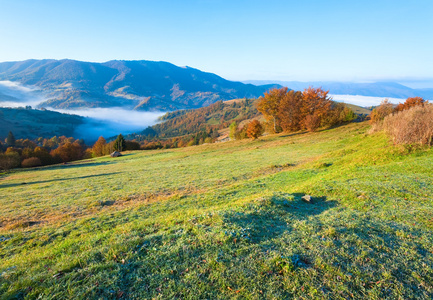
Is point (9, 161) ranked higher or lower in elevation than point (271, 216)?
lower

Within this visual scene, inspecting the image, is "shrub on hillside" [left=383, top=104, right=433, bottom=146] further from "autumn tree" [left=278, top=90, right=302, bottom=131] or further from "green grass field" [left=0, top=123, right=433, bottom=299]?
"autumn tree" [left=278, top=90, right=302, bottom=131]

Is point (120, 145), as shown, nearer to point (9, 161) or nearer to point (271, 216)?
point (9, 161)

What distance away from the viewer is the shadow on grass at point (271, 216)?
24.7 ft

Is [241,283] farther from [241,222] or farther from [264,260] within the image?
[241,222]

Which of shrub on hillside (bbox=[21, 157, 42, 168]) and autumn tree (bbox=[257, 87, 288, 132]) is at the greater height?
autumn tree (bbox=[257, 87, 288, 132])

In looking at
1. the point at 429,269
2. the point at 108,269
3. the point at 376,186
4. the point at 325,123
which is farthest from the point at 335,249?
the point at 325,123

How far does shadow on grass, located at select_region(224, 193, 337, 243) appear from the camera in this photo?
7.53 m

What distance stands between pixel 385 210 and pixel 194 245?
9.09m

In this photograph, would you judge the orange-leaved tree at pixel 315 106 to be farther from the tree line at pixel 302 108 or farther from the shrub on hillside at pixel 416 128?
the shrub on hillside at pixel 416 128

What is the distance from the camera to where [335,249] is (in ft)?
21.0

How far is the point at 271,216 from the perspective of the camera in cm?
916

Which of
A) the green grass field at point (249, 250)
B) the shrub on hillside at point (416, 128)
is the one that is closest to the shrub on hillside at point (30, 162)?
the green grass field at point (249, 250)

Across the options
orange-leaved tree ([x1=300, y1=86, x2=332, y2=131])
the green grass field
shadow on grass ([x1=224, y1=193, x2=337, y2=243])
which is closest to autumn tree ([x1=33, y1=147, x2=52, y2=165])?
the green grass field

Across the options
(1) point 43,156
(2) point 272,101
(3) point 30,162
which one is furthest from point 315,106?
(1) point 43,156
